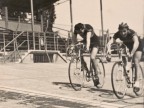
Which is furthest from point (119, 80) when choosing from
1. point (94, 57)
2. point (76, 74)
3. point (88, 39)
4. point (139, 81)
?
point (76, 74)

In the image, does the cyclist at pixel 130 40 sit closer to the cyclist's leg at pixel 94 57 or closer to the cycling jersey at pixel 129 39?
the cycling jersey at pixel 129 39

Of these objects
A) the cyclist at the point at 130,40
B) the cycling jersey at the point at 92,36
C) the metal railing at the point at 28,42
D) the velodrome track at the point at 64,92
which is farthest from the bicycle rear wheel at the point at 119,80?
the metal railing at the point at 28,42

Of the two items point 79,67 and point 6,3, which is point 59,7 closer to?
point 6,3

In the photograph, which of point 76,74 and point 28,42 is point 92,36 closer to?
point 76,74

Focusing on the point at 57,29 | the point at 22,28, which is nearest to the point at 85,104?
the point at 22,28

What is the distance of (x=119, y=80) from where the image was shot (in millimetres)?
9898

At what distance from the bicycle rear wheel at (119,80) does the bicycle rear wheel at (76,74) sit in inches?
55.4

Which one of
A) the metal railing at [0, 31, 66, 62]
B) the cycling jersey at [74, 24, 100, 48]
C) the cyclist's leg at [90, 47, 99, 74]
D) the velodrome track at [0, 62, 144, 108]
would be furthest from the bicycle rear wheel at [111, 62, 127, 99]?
the metal railing at [0, 31, 66, 62]

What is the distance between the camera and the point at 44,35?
1045 inches

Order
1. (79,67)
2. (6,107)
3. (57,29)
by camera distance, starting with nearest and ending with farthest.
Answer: (6,107) < (79,67) < (57,29)

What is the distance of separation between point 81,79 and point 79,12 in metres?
27.1

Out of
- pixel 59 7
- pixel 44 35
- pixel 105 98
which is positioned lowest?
pixel 105 98

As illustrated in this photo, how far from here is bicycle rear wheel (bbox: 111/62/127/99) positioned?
975cm

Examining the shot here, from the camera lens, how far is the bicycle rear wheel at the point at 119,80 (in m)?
9.75
